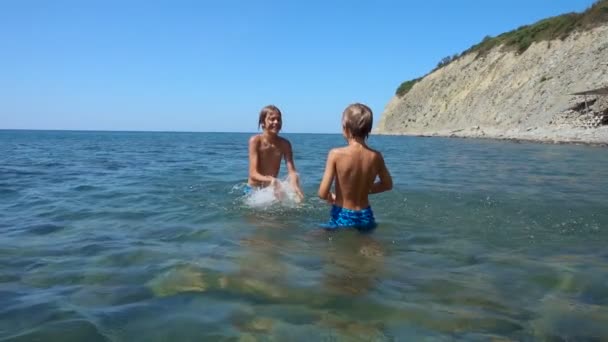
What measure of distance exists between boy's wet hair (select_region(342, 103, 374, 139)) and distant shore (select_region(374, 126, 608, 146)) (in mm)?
24022

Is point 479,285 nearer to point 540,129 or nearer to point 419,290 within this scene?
point 419,290

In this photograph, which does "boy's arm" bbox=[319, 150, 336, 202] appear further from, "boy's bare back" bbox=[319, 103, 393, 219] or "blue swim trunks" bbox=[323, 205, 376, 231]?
"blue swim trunks" bbox=[323, 205, 376, 231]

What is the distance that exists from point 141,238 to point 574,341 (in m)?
3.96

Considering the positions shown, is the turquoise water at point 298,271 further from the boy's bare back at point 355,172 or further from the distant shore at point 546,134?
the distant shore at point 546,134

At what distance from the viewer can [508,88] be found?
41.9 meters

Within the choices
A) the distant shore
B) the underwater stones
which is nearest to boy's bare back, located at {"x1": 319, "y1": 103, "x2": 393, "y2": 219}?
the underwater stones

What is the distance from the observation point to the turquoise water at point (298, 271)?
284 centimetres

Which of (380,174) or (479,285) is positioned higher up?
(380,174)

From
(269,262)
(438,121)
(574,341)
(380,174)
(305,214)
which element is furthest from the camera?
(438,121)

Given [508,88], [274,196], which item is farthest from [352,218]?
Result: [508,88]

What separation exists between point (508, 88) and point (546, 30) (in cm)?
654

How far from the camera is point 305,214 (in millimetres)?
6551

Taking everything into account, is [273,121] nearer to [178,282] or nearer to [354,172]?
[354,172]

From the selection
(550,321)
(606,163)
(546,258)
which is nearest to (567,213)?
(546,258)
